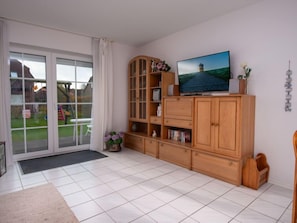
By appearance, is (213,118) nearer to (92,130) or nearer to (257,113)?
(257,113)

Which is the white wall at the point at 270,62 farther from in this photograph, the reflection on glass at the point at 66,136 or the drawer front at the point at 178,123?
the reflection on glass at the point at 66,136

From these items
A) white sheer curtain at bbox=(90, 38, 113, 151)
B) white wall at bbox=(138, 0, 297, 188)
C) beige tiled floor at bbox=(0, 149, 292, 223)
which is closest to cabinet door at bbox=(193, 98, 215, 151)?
beige tiled floor at bbox=(0, 149, 292, 223)

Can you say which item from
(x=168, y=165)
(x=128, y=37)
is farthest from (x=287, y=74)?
(x=128, y=37)

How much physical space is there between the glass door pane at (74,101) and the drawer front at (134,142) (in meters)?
0.94

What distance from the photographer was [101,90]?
4105 mm

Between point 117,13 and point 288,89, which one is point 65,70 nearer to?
point 117,13

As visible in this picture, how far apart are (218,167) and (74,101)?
3.20 metres

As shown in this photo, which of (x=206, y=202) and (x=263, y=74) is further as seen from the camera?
(x=263, y=74)

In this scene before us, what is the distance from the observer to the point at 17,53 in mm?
3361

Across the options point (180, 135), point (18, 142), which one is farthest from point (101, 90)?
point (180, 135)

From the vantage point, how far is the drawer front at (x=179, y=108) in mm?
3059

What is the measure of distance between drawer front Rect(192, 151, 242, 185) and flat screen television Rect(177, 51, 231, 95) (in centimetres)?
110

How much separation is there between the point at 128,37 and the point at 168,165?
2895 mm

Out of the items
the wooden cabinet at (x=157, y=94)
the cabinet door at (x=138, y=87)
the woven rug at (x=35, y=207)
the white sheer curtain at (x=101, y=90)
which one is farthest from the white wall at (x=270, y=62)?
the woven rug at (x=35, y=207)
